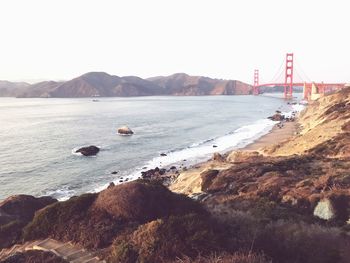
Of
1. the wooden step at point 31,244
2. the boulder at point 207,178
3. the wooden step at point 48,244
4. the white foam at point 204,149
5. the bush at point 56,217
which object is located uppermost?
the bush at point 56,217

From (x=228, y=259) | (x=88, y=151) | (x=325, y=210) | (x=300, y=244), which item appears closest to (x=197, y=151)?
(x=88, y=151)

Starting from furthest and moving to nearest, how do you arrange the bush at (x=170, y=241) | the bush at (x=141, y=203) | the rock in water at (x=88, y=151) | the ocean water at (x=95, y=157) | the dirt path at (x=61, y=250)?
the rock in water at (x=88, y=151)
the ocean water at (x=95, y=157)
the bush at (x=141, y=203)
the dirt path at (x=61, y=250)
the bush at (x=170, y=241)

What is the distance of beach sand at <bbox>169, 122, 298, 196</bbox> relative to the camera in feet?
81.5

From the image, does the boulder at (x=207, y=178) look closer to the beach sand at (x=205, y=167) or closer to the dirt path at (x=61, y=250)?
the beach sand at (x=205, y=167)

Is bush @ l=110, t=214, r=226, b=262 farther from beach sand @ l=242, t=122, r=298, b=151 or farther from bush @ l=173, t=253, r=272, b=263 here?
beach sand @ l=242, t=122, r=298, b=151

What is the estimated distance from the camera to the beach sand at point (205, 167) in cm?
2484

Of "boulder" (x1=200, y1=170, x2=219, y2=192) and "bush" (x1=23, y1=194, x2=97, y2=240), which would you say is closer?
"bush" (x1=23, y1=194, x2=97, y2=240)

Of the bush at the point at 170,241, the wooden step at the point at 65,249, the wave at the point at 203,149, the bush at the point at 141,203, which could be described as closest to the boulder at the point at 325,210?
Result: the bush at the point at 141,203

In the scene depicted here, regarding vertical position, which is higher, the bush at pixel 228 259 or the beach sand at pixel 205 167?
the bush at pixel 228 259

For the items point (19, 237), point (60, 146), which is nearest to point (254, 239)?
point (19, 237)

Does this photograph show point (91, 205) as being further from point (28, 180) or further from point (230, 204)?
point (28, 180)

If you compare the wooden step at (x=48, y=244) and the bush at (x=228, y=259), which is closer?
the bush at (x=228, y=259)

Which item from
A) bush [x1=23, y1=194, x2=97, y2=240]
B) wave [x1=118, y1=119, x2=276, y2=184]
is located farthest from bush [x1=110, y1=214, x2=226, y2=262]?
wave [x1=118, y1=119, x2=276, y2=184]

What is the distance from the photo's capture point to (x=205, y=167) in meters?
38.0
